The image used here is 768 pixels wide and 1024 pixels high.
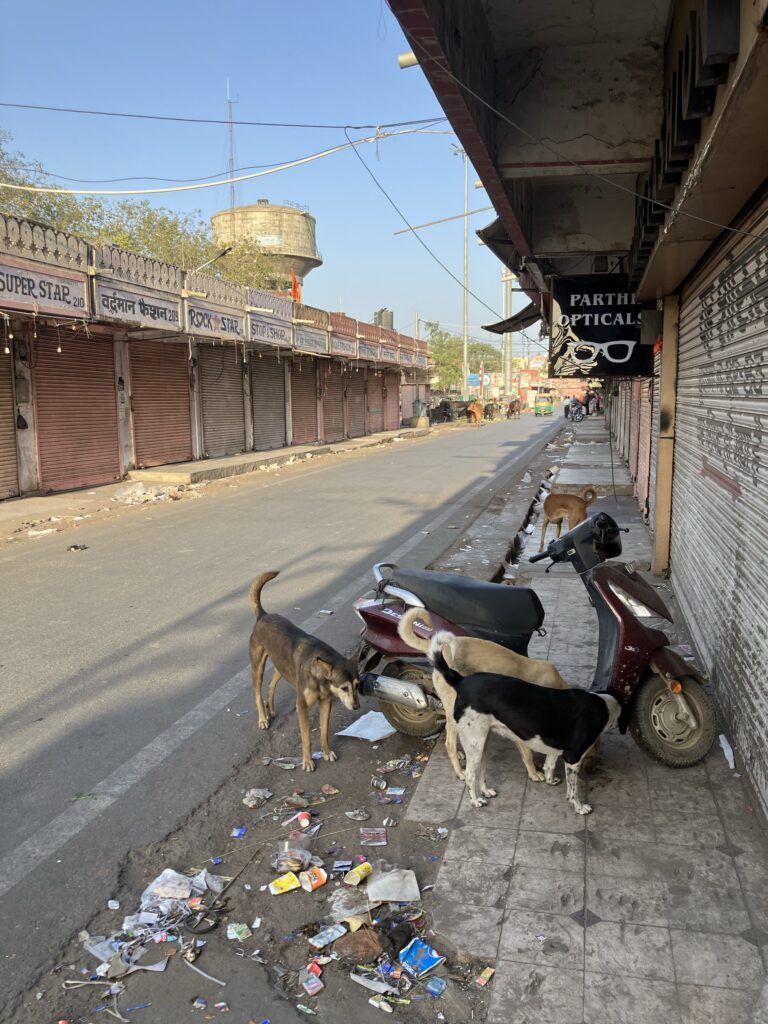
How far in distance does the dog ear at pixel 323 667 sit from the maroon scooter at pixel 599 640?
44 centimetres

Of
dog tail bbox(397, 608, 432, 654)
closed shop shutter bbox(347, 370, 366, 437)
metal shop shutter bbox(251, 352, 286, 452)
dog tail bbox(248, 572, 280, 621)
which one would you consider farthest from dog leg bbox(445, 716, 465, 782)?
closed shop shutter bbox(347, 370, 366, 437)

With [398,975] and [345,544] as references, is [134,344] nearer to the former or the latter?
[345,544]

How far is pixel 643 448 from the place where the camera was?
13023 mm

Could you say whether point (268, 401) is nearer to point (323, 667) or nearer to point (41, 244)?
point (41, 244)

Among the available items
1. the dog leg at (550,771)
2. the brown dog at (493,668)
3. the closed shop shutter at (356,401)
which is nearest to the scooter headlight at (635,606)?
the brown dog at (493,668)

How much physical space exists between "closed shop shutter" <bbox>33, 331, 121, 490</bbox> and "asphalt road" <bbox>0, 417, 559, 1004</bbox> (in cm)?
353

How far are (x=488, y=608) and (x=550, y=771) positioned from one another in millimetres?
949

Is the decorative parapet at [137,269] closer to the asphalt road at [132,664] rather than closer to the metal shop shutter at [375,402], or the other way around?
the asphalt road at [132,664]

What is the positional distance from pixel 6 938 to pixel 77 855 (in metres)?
0.55

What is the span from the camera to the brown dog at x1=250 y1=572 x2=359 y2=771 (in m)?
4.05

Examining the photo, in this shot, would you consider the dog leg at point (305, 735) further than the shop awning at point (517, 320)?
No

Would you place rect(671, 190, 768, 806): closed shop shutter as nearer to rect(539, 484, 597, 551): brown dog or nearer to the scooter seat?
the scooter seat

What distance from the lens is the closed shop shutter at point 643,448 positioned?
1184 cm

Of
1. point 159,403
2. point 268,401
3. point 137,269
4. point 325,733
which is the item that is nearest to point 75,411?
point 137,269
